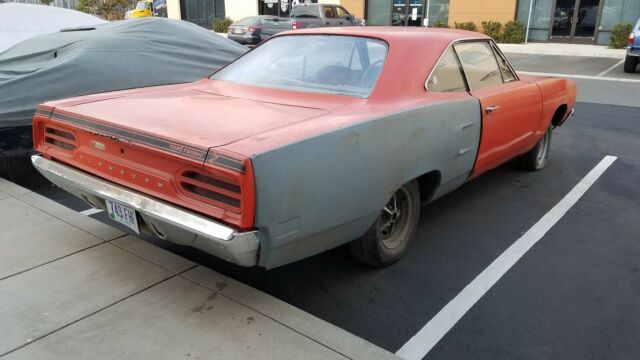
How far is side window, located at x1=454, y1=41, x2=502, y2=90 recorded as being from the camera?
4039 millimetres

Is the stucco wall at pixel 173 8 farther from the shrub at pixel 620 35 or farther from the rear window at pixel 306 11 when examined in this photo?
the shrub at pixel 620 35

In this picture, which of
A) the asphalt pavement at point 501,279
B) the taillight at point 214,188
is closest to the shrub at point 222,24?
the asphalt pavement at point 501,279

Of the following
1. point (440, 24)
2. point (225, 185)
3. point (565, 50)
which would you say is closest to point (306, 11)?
point (440, 24)

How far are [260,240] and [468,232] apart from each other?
2292 mm

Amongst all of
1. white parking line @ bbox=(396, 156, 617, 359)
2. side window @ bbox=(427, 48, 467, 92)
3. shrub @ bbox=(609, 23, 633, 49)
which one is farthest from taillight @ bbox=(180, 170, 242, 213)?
shrub @ bbox=(609, 23, 633, 49)

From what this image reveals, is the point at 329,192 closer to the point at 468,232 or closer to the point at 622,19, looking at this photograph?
the point at 468,232

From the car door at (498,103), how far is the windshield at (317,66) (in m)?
0.86

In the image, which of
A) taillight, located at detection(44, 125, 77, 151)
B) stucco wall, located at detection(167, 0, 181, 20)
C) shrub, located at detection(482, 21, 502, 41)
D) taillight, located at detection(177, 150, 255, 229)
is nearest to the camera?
taillight, located at detection(177, 150, 255, 229)

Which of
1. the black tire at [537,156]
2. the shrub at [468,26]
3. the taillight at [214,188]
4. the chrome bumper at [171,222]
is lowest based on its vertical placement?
the black tire at [537,156]

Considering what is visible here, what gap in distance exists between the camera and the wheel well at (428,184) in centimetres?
360

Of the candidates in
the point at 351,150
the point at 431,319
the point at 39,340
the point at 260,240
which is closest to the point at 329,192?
the point at 351,150

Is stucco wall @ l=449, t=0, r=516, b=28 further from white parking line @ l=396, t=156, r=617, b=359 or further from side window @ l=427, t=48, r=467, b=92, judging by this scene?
side window @ l=427, t=48, r=467, b=92

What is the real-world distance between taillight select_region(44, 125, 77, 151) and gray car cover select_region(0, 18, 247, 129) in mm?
1479

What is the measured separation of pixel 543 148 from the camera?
5703 millimetres
